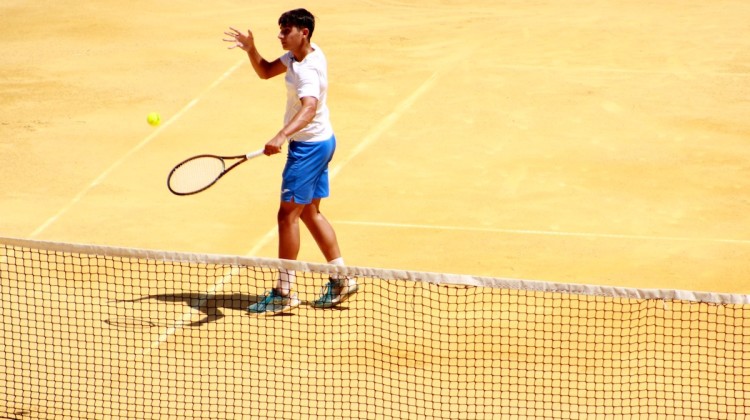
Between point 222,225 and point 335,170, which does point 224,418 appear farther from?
point 335,170

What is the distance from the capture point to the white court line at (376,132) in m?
11.3

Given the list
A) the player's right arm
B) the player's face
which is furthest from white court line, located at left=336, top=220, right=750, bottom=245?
the player's face

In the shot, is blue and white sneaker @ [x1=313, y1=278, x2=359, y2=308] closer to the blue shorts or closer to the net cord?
the blue shorts

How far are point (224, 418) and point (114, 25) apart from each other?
11625mm

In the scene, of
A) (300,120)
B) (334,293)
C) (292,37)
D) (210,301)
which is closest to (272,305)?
(334,293)

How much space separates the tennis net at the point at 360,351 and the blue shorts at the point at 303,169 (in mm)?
838

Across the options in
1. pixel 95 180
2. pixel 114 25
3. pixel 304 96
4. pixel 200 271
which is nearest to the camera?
pixel 304 96

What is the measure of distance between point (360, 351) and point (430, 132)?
562 cm

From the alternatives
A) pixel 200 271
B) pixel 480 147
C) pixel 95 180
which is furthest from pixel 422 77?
pixel 200 271

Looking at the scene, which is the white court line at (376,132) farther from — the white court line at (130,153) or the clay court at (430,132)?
the white court line at (130,153)

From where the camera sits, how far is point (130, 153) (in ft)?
44.8

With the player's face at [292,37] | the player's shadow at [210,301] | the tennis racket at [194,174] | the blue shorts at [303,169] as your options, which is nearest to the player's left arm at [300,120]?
the blue shorts at [303,169]

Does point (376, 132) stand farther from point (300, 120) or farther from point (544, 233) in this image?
point (300, 120)

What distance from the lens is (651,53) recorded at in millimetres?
16750
